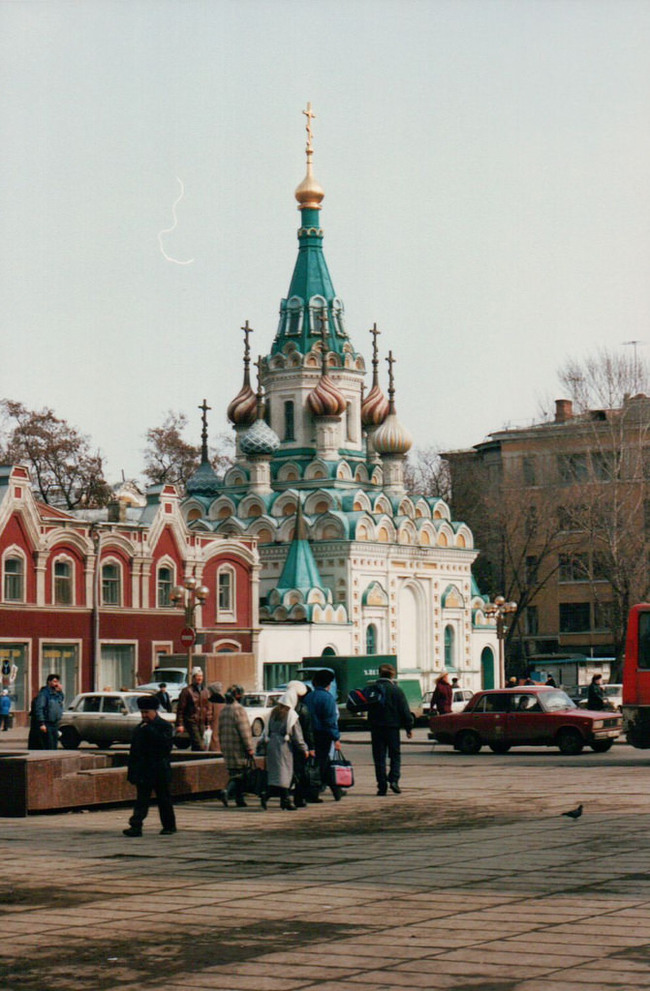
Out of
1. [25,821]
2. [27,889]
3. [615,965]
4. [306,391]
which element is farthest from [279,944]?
[306,391]

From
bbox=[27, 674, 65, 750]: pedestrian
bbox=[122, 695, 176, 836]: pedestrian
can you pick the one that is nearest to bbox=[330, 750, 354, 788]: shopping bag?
bbox=[122, 695, 176, 836]: pedestrian

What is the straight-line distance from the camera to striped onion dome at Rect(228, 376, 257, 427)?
74312mm

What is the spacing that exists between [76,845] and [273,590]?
49.8 m

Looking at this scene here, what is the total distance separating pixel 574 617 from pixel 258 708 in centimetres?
4480

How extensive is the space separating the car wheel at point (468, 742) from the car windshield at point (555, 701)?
1.58 metres

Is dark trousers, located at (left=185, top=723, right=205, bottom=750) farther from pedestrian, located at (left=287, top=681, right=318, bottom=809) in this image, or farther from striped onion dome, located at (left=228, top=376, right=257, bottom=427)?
striped onion dome, located at (left=228, top=376, right=257, bottom=427)

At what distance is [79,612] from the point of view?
50.8m

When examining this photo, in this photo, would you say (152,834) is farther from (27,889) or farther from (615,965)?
(615,965)

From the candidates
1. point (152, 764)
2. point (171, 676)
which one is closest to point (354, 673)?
point (171, 676)

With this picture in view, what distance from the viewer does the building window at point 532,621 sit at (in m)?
80.6

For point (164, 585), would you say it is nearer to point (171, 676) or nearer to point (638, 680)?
point (171, 676)

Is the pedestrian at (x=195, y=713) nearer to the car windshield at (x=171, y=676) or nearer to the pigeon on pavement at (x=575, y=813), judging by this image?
the pigeon on pavement at (x=575, y=813)

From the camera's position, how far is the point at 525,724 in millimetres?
28234

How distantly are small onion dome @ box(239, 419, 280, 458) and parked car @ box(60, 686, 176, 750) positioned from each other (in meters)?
37.9
